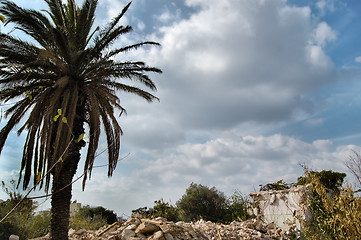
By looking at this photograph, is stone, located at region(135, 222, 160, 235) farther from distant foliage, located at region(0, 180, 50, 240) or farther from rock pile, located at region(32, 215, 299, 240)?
distant foliage, located at region(0, 180, 50, 240)

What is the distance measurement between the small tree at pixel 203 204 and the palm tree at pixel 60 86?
7000mm

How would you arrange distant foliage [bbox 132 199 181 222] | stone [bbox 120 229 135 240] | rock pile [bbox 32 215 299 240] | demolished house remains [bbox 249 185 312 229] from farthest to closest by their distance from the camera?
distant foliage [bbox 132 199 181 222] < demolished house remains [bbox 249 185 312 229] < rock pile [bbox 32 215 299 240] < stone [bbox 120 229 135 240]

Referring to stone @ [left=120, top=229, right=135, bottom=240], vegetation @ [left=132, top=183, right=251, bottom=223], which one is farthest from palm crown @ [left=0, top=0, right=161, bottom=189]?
vegetation @ [left=132, top=183, right=251, bottom=223]

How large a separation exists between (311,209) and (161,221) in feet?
18.9

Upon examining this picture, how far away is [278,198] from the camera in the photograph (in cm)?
1235

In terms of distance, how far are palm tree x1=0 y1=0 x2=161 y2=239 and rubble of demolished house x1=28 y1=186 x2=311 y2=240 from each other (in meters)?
2.21

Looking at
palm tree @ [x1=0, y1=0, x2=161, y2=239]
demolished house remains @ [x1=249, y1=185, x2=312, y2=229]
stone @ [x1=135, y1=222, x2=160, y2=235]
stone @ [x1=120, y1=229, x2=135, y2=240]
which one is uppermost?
palm tree @ [x1=0, y1=0, x2=161, y2=239]

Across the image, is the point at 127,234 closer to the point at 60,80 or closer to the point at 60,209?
the point at 60,209

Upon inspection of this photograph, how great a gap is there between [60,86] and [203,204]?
35.1ft

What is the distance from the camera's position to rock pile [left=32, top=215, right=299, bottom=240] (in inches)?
321

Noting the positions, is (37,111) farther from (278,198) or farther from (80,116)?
(278,198)

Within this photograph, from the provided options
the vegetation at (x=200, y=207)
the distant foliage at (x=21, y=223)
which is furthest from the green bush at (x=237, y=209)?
the distant foliage at (x=21, y=223)

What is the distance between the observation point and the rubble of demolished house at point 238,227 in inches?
326

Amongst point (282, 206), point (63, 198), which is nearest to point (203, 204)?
point (282, 206)
